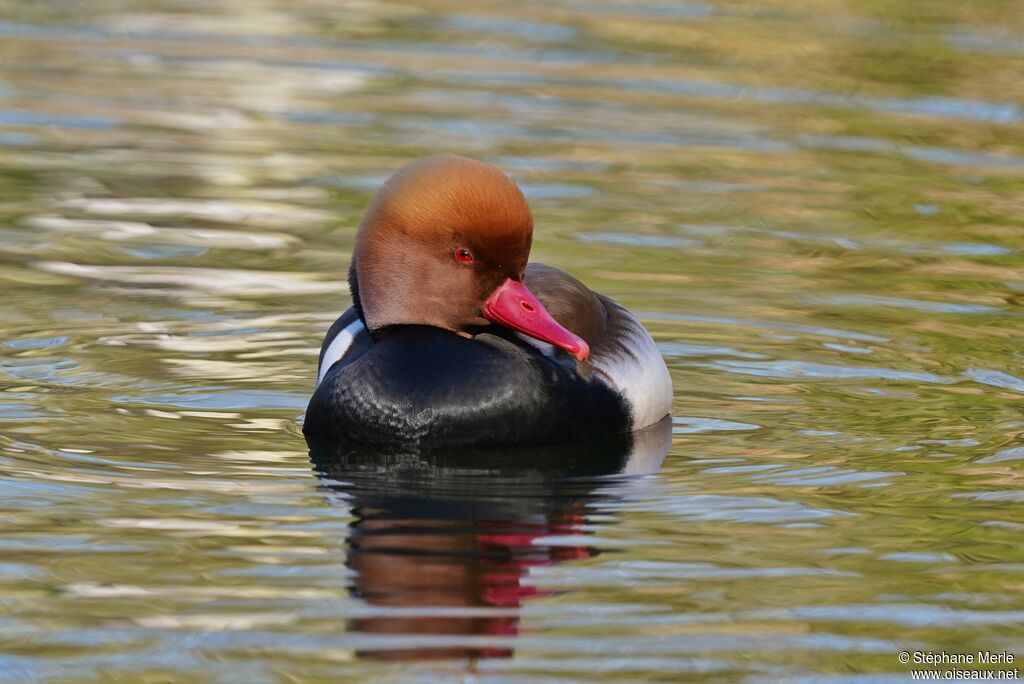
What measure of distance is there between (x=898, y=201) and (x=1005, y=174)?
3.16 ft

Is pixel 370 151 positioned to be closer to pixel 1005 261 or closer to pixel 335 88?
pixel 335 88

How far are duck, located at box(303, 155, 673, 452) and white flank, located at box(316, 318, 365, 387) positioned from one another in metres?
0.12

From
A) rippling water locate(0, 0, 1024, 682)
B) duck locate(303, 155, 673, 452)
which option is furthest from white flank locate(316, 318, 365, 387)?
rippling water locate(0, 0, 1024, 682)

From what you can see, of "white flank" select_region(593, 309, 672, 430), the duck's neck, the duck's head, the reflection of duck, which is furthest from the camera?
"white flank" select_region(593, 309, 672, 430)

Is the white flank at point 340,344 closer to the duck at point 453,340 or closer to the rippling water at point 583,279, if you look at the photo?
the duck at point 453,340

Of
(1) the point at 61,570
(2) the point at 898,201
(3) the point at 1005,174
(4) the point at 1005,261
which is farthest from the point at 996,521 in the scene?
(3) the point at 1005,174

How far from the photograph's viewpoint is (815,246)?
10430 millimetres

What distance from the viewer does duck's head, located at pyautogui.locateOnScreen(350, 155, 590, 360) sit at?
6809mm

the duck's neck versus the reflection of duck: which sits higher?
the duck's neck

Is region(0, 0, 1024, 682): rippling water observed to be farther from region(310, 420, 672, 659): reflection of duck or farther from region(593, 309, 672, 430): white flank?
region(593, 309, 672, 430): white flank

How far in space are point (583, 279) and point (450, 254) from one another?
109 inches

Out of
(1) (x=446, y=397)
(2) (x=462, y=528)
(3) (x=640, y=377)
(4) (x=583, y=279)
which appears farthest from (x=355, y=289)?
(4) (x=583, y=279)

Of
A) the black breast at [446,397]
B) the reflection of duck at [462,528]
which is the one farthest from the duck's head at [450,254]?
the reflection of duck at [462,528]

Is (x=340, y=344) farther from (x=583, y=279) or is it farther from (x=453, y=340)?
(x=583, y=279)
